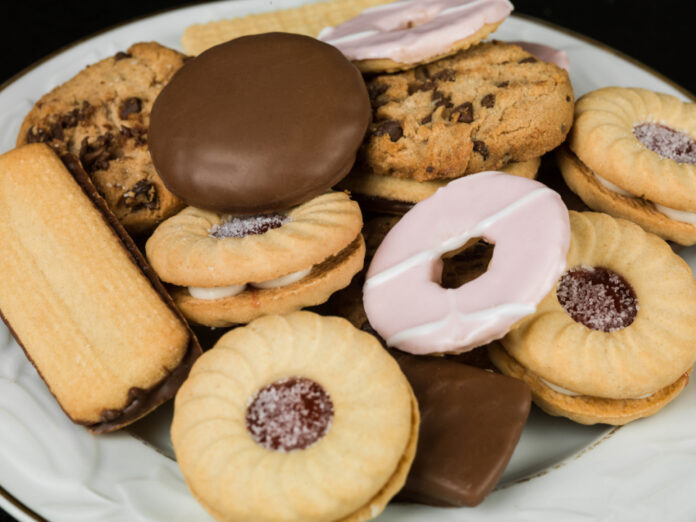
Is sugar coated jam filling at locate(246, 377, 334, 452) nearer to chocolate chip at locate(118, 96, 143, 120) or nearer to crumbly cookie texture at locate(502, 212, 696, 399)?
crumbly cookie texture at locate(502, 212, 696, 399)

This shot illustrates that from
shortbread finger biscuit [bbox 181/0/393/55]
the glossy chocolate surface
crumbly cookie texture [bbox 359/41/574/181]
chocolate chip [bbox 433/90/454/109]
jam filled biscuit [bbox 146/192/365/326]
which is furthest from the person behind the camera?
shortbread finger biscuit [bbox 181/0/393/55]

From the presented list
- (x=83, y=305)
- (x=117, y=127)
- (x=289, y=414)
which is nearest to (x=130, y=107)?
(x=117, y=127)

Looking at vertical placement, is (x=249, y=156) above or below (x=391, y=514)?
above

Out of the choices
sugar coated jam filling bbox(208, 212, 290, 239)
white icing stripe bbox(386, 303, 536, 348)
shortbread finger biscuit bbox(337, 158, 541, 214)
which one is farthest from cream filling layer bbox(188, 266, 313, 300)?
shortbread finger biscuit bbox(337, 158, 541, 214)

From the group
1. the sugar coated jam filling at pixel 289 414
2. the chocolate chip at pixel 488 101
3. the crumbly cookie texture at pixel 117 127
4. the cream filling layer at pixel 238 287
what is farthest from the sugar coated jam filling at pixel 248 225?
the chocolate chip at pixel 488 101

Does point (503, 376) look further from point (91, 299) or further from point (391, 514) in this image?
point (91, 299)

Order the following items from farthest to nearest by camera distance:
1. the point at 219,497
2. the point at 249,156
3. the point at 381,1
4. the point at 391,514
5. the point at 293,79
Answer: the point at 381,1 → the point at 293,79 → the point at 249,156 → the point at 391,514 → the point at 219,497

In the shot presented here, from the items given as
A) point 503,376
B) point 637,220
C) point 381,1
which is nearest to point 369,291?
point 503,376
